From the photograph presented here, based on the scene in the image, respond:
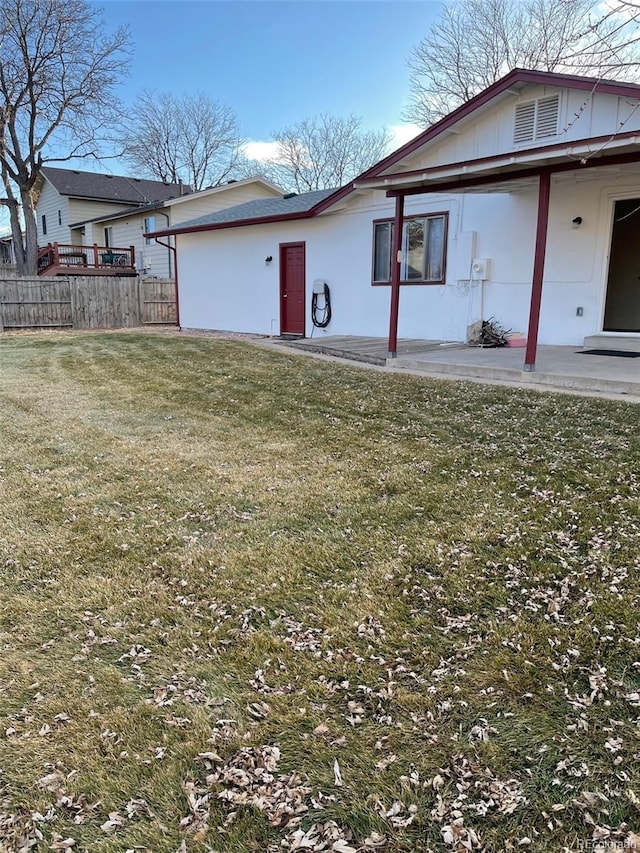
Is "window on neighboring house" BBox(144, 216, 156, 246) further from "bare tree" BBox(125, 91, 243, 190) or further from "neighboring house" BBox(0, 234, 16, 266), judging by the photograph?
"bare tree" BBox(125, 91, 243, 190)

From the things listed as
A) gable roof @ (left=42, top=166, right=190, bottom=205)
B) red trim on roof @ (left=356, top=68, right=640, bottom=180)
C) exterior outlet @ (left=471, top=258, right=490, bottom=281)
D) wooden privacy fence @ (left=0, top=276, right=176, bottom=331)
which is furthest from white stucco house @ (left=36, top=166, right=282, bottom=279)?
exterior outlet @ (left=471, top=258, right=490, bottom=281)

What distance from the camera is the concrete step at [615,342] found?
876 cm

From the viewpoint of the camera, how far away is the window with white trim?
801 centimetres

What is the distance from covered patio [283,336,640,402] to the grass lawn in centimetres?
207

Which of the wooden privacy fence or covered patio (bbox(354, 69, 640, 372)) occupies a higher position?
covered patio (bbox(354, 69, 640, 372))

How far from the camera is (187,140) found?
36.6 meters

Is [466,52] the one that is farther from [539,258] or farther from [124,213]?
[539,258]

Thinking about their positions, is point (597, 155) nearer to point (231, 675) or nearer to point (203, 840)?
point (231, 675)

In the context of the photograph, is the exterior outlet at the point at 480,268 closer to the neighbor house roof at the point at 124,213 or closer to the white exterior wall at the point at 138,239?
the neighbor house roof at the point at 124,213

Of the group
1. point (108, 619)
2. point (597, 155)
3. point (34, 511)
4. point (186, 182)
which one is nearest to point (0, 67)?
point (186, 182)

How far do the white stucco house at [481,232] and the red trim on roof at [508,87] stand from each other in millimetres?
20

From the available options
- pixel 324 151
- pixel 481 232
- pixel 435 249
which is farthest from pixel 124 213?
pixel 481 232

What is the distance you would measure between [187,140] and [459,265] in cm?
3214

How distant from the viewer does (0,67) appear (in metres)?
19.9
